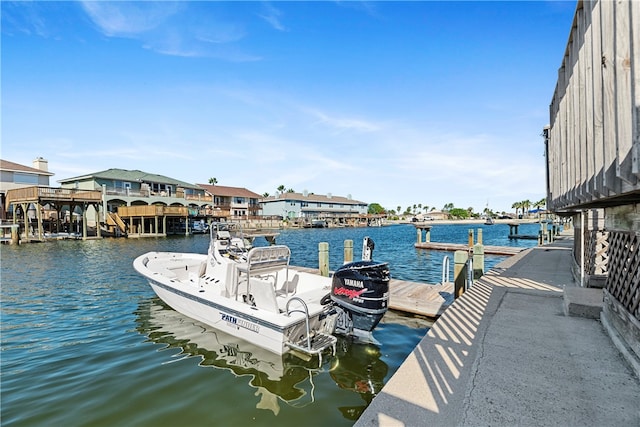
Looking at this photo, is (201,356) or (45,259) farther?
(45,259)

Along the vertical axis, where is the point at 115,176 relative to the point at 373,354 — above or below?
above

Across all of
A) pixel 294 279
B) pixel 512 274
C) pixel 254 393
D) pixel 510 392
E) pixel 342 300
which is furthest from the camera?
pixel 512 274

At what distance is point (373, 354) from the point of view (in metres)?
5.96

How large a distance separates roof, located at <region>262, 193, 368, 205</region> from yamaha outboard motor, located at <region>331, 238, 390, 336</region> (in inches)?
2674

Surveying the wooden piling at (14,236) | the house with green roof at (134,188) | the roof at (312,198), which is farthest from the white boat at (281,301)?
the roof at (312,198)

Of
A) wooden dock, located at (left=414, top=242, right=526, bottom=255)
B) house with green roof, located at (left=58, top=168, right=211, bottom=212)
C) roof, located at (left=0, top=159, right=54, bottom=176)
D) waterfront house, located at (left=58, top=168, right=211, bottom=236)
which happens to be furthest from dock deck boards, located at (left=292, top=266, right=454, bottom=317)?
roof, located at (left=0, top=159, right=54, bottom=176)

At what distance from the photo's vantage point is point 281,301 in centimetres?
716

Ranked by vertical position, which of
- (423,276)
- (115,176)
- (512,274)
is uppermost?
(115,176)

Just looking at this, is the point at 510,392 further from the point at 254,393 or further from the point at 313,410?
the point at 254,393

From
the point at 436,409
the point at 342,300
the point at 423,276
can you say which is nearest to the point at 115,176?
the point at 423,276

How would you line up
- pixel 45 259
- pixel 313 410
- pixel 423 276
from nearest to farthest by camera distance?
pixel 313 410, pixel 423 276, pixel 45 259

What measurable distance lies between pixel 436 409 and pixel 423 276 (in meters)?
12.5

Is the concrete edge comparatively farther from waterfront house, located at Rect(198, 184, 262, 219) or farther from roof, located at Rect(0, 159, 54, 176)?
waterfront house, located at Rect(198, 184, 262, 219)

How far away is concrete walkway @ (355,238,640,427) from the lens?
268cm
